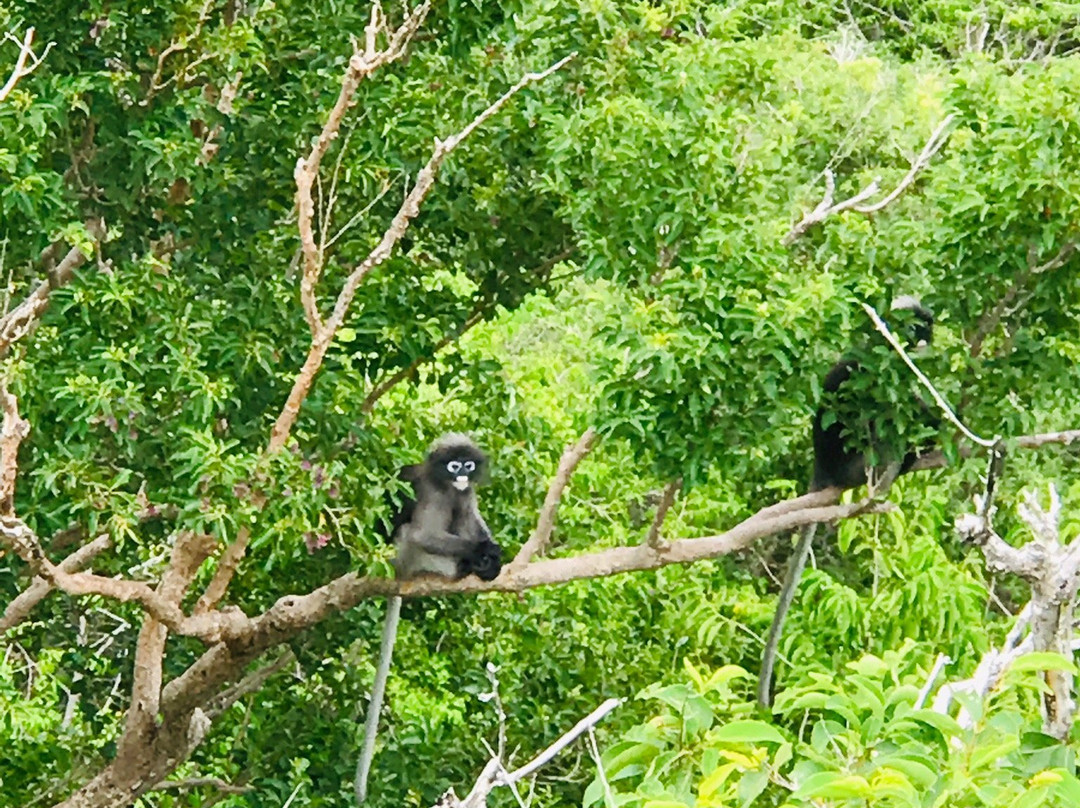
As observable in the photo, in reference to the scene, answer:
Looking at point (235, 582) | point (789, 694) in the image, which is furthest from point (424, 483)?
point (789, 694)

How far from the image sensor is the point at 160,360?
5.09m

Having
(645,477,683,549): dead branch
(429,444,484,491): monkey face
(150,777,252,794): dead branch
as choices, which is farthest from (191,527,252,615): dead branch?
(150,777,252,794): dead branch

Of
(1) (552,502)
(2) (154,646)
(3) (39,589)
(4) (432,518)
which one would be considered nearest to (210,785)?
(3) (39,589)

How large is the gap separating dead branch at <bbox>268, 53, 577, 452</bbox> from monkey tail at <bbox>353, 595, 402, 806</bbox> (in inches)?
60.8

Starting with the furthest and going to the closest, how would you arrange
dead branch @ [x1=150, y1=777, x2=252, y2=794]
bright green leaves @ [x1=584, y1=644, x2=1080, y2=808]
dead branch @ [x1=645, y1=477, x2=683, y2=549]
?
dead branch @ [x1=150, y1=777, x2=252, y2=794], dead branch @ [x1=645, y1=477, x2=683, y2=549], bright green leaves @ [x1=584, y1=644, x2=1080, y2=808]

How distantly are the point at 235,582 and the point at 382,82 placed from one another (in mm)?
2439

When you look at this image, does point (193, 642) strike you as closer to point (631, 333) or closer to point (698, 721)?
point (631, 333)

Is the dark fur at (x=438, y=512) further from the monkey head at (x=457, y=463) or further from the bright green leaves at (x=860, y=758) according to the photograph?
the bright green leaves at (x=860, y=758)

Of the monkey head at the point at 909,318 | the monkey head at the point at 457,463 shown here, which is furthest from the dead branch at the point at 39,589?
the monkey head at the point at 909,318

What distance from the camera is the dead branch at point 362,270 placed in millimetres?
4527

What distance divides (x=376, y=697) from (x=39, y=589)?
1.32 meters

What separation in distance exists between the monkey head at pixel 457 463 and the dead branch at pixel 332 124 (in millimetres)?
1644

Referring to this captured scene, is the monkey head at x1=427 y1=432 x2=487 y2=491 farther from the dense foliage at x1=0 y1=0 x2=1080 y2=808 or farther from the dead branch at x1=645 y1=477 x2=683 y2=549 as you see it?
the dead branch at x1=645 y1=477 x2=683 y2=549

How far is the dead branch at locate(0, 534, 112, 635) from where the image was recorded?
633cm
